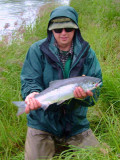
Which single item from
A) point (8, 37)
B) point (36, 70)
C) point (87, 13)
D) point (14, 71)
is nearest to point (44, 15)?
point (87, 13)

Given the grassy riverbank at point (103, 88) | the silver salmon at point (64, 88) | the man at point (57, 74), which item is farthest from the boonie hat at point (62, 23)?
the grassy riverbank at point (103, 88)

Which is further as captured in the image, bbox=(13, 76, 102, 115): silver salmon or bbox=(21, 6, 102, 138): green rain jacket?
bbox=(21, 6, 102, 138): green rain jacket

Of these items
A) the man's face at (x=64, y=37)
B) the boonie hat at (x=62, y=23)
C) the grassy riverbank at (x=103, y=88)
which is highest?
the boonie hat at (x=62, y=23)

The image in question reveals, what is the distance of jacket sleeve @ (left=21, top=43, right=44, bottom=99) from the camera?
8.50ft

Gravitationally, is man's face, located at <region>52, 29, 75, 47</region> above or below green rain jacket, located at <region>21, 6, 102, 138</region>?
above

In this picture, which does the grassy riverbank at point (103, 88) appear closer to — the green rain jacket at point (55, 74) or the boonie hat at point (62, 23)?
the green rain jacket at point (55, 74)

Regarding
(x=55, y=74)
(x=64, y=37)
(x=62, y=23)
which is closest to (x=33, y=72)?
(x=55, y=74)

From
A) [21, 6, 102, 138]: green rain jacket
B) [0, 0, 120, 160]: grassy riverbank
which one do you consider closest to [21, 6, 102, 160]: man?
[21, 6, 102, 138]: green rain jacket

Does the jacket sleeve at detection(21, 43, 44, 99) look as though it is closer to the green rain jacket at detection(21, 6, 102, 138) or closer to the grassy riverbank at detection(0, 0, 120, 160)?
the green rain jacket at detection(21, 6, 102, 138)

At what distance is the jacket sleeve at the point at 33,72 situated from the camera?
8.50 feet

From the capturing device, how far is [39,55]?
265 centimetres

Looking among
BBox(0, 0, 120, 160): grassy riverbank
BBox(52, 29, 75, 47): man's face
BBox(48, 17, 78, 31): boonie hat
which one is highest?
BBox(48, 17, 78, 31): boonie hat

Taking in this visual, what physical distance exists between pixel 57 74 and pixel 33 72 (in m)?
0.29

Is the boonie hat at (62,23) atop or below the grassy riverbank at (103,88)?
atop
